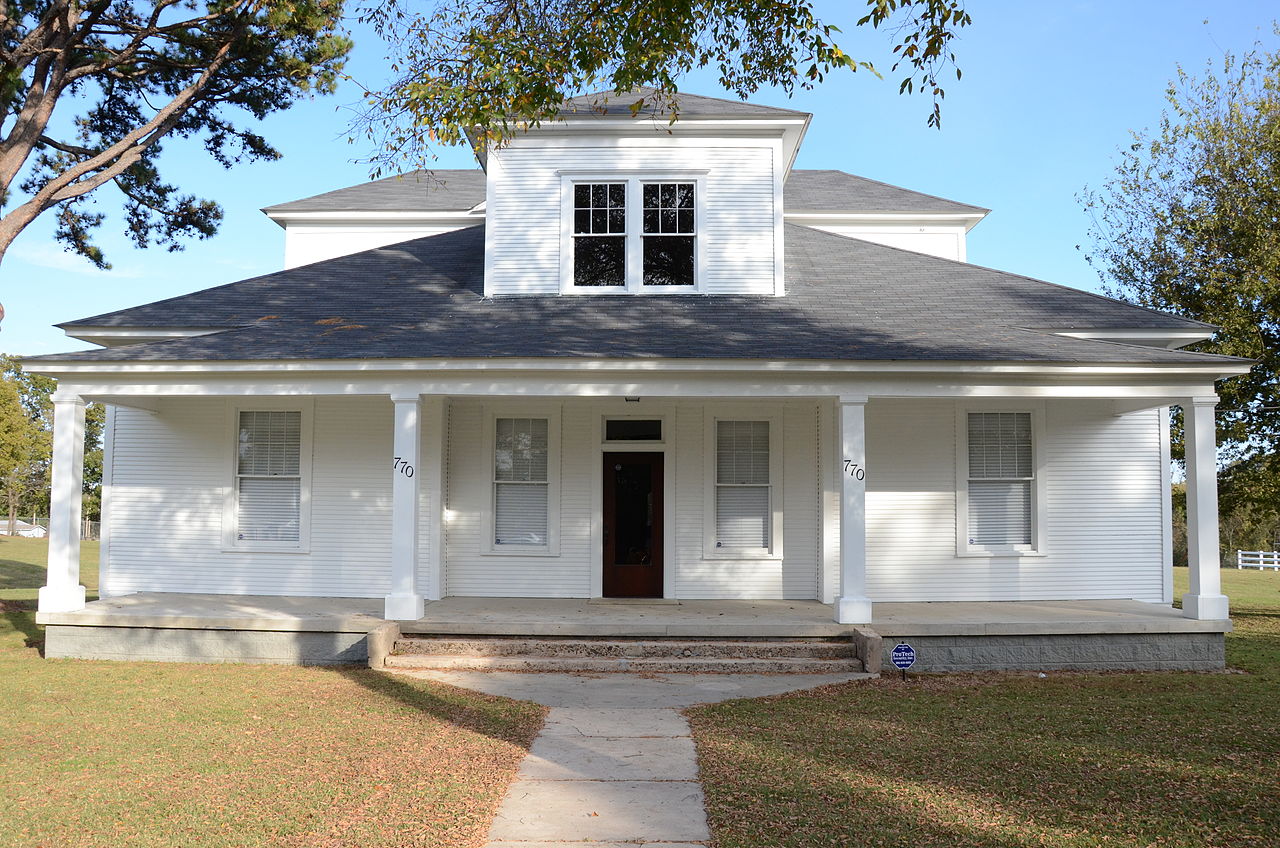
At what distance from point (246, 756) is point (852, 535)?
6.74 metres

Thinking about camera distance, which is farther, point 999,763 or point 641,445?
point 641,445

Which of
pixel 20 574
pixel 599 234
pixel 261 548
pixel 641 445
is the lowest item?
pixel 20 574

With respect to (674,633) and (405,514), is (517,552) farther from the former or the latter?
(674,633)

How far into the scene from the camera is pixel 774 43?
397 inches

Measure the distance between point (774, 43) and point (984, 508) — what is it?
22.5 ft

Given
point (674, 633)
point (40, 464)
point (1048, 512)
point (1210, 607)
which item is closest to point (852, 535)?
point (674, 633)

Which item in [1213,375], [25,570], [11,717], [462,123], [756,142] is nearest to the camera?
[11,717]

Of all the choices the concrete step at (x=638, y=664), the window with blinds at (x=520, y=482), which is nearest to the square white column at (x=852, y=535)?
the concrete step at (x=638, y=664)

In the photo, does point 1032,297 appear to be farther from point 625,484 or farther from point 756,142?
point 625,484

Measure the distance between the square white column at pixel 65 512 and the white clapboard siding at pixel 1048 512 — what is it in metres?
9.98

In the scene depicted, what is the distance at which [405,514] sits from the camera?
36.6ft

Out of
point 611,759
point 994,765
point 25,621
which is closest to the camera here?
point 994,765

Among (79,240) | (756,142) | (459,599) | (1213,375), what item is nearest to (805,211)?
(756,142)

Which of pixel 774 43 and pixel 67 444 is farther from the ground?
pixel 774 43
